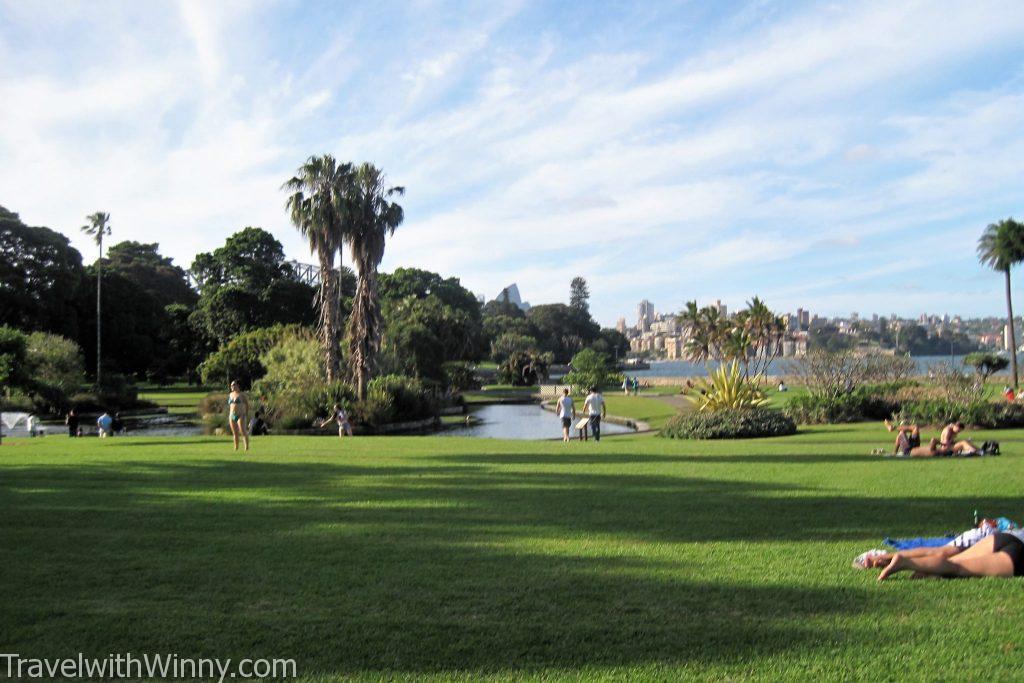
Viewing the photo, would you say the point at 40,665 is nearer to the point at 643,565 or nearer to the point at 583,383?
the point at 643,565

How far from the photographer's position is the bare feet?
6.26 metres

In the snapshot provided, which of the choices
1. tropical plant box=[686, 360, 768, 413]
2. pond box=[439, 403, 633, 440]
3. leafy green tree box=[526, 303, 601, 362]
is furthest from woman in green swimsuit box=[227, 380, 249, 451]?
leafy green tree box=[526, 303, 601, 362]

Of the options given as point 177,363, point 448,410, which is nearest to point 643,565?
point 448,410

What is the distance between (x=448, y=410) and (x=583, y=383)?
58.9 ft

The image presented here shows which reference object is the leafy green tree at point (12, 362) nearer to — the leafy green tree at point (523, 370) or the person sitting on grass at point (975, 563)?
the person sitting on grass at point (975, 563)

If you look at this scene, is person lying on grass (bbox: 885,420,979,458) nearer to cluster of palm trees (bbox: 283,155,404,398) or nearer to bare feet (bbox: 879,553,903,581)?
bare feet (bbox: 879,553,903,581)

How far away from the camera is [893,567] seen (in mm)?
6293

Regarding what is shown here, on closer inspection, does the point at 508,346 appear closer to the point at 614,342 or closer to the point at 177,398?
the point at 614,342

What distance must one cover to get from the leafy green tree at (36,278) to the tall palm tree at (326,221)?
33.3m

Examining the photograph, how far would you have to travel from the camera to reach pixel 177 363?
7856 centimetres

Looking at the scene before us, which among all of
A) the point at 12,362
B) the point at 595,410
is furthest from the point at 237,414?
the point at 12,362

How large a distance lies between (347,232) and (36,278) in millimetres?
37222

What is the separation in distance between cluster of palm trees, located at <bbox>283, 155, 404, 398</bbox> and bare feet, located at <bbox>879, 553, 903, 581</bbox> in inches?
1316

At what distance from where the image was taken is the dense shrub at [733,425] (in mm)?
24000
